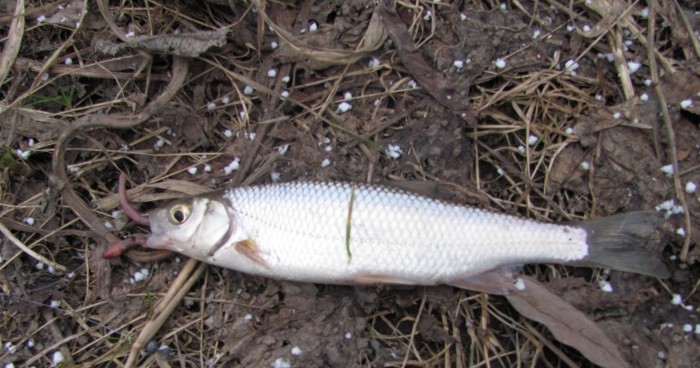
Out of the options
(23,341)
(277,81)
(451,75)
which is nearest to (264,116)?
(277,81)

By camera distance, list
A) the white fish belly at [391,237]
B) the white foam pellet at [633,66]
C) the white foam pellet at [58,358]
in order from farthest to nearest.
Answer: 1. the white foam pellet at [633,66]
2. the white foam pellet at [58,358]
3. the white fish belly at [391,237]

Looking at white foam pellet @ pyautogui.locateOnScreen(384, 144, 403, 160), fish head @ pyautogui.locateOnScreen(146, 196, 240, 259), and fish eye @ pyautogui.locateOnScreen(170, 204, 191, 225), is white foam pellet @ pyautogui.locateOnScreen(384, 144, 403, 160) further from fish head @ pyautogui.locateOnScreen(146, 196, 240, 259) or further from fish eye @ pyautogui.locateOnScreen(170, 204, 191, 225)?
fish eye @ pyautogui.locateOnScreen(170, 204, 191, 225)

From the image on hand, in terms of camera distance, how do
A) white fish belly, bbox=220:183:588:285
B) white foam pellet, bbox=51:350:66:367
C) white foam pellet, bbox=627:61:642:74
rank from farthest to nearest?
white foam pellet, bbox=627:61:642:74 → white foam pellet, bbox=51:350:66:367 → white fish belly, bbox=220:183:588:285

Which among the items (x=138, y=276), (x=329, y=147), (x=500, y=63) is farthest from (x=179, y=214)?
(x=500, y=63)

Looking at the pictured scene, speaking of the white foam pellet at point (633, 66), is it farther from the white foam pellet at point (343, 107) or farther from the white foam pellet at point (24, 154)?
the white foam pellet at point (24, 154)

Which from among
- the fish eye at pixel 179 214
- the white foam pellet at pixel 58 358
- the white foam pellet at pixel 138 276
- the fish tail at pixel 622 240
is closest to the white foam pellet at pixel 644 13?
the fish tail at pixel 622 240

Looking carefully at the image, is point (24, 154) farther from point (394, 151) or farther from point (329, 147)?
point (394, 151)

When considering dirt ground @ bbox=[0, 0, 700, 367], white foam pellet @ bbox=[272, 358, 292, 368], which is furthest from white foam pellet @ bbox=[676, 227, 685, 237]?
white foam pellet @ bbox=[272, 358, 292, 368]

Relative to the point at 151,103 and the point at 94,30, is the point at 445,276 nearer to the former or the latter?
the point at 151,103
